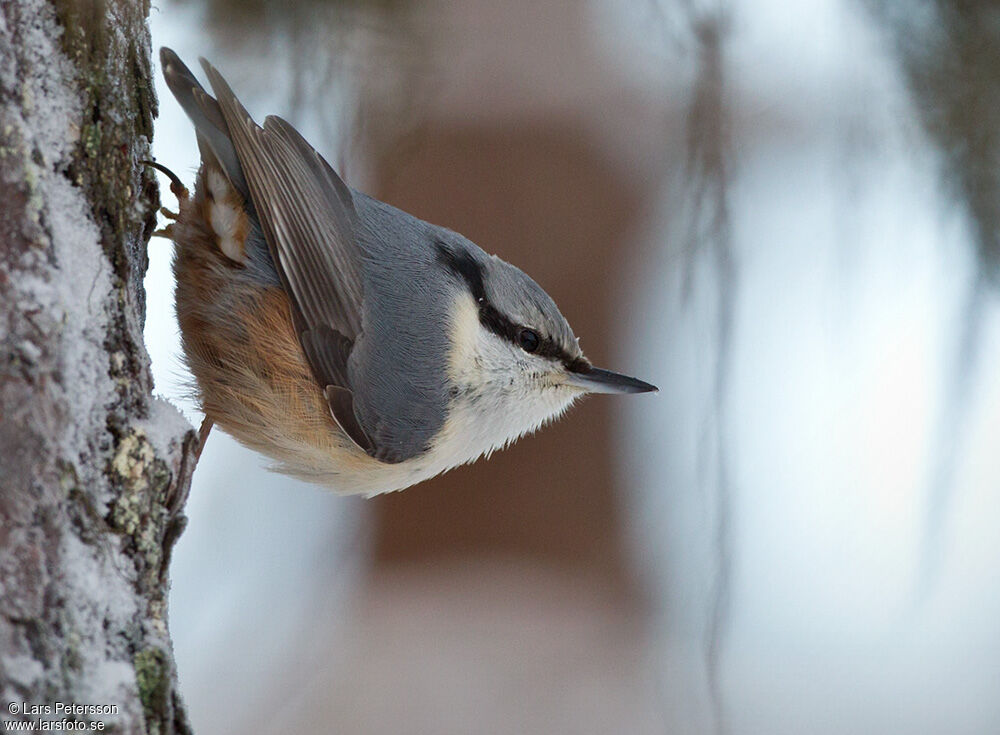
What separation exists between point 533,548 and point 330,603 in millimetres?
471

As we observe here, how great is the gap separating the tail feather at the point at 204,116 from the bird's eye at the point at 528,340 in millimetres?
540

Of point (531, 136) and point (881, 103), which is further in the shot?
point (531, 136)

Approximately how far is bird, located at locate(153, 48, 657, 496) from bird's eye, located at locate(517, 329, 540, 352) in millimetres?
145

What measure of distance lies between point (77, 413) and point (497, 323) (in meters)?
0.88

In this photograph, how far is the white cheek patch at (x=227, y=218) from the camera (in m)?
1.36

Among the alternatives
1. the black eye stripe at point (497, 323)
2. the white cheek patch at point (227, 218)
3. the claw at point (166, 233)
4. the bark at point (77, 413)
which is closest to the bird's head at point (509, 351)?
the black eye stripe at point (497, 323)

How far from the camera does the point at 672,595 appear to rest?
73.1 inches

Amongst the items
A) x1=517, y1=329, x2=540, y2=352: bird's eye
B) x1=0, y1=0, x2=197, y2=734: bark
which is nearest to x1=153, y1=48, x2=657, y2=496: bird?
x1=517, y1=329, x2=540, y2=352: bird's eye

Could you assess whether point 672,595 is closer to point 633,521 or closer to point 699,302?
point 633,521

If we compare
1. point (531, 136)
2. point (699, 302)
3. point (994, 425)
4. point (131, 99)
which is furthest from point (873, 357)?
point (131, 99)

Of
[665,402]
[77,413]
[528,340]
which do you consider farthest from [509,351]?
[77,413]

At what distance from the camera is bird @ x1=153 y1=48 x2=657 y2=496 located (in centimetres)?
134

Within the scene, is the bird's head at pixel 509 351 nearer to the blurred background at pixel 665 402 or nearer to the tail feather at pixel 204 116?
the blurred background at pixel 665 402

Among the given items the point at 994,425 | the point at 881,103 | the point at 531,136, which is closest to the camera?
the point at 881,103
